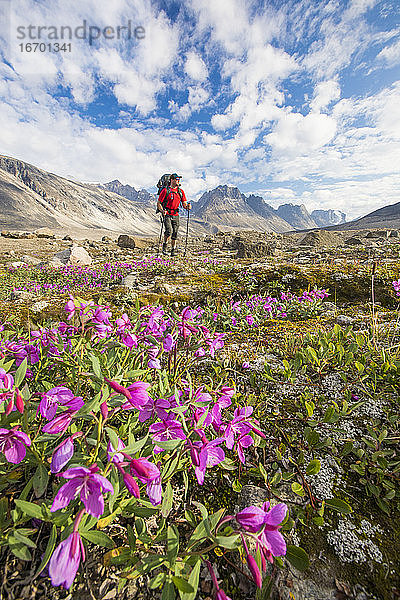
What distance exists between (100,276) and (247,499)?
7.73m

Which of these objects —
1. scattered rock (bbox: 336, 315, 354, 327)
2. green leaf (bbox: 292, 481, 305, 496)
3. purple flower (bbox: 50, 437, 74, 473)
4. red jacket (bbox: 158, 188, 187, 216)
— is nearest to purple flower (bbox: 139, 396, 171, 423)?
purple flower (bbox: 50, 437, 74, 473)

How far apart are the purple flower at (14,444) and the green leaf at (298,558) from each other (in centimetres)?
124

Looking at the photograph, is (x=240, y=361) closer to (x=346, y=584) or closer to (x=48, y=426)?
(x=346, y=584)

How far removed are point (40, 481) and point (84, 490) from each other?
431 millimetres

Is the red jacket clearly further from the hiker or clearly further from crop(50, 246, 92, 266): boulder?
crop(50, 246, 92, 266): boulder

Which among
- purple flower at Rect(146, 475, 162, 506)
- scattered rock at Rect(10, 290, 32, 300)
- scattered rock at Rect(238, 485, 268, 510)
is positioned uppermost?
purple flower at Rect(146, 475, 162, 506)

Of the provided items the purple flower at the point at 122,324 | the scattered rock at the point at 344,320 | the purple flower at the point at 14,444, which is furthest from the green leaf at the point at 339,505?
the scattered rock at the point at 344,320

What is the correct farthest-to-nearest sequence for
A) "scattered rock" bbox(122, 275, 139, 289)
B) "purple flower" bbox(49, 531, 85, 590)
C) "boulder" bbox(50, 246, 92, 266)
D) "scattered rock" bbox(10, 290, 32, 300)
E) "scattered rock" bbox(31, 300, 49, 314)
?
"boulder" bbox(50, 246, 92, 266) < "scattered rock" bbox(122, 275, 139, 289) < "scattered rock" bbox(10, 290, 32, 300) < "scattered rock" bbox(31, 300, 49, 314) < "purple flower" bbox(49, 531, 85, 590)

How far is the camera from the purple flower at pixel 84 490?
3.13 ft

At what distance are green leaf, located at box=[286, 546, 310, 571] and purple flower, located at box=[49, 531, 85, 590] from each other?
0.91 meters

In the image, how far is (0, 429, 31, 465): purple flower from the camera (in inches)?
45.4

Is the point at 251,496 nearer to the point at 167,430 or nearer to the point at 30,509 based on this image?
the point at 167,430

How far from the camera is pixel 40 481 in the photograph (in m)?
1.27

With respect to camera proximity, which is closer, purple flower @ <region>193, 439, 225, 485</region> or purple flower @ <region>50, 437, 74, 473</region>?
purple flower @ <region>50, 437, 74, 473</region>
